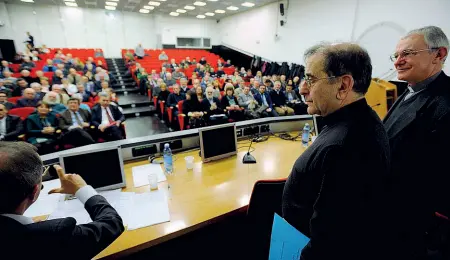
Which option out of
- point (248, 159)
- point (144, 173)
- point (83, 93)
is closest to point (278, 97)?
point (248, 159)

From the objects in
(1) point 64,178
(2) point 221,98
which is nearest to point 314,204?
(1) point 64,178

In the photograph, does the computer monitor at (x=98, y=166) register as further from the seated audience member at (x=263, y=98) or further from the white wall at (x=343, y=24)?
the seated audience member at (x=263, y=98)

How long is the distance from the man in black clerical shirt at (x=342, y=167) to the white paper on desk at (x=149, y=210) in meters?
0.75

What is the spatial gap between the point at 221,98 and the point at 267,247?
433cm

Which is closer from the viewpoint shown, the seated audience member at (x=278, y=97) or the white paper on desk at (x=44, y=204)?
the white paper on desk at (x=44, y=204)

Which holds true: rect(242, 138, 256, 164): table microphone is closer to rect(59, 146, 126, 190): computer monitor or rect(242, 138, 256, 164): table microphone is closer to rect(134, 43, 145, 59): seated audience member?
rect(59, 146, 126, 190): computer monitor

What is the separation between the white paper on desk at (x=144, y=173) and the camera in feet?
5.25

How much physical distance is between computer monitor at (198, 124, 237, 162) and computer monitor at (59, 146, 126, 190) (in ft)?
2.15

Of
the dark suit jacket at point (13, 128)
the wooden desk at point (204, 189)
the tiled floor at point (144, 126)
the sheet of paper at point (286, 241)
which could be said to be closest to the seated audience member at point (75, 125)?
the dark suit jacket at point (13, 128)

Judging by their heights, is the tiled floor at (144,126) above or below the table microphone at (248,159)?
below

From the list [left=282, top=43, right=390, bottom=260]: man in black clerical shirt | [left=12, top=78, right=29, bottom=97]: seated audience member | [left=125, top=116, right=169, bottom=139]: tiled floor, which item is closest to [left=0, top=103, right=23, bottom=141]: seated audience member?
[left=125, top=116, right=169, bottom=139]: tiled floor

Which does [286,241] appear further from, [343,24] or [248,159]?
[343,24]

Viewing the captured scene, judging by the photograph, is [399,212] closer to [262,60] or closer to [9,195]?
[9,195]

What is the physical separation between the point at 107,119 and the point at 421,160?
424 centimetres
